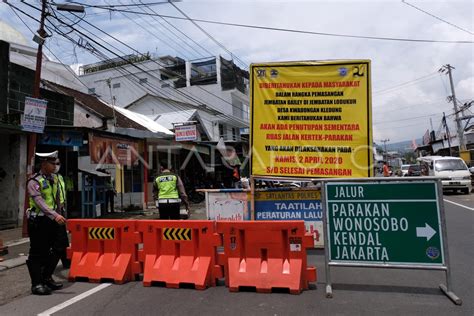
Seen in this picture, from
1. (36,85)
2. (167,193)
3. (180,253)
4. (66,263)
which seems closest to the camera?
(180,253)

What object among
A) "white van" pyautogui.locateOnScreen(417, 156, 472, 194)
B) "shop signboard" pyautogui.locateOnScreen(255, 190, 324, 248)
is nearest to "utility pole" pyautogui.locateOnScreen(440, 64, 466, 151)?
"white van" pyautogui.locateOnScreen(417, 156, 472, 194)

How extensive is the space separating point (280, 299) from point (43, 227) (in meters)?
3.29

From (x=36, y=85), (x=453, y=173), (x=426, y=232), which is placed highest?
(x=36, y=85)

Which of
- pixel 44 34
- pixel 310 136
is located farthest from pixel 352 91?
pixel 44 34

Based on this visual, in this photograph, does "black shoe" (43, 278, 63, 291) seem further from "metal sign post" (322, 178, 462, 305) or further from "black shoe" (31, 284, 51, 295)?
"metal sign post" (322, 178, 462, 305)

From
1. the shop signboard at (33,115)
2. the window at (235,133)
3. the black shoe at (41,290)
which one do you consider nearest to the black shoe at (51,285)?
the black shoe at (41,290)

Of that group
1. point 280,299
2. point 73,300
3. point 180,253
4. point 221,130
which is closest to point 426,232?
point 280,299

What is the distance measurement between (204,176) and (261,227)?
793 inches

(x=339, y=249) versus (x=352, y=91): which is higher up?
(x=352, y=91)

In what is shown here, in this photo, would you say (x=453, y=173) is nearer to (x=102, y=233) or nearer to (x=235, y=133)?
(x=102, y=233)

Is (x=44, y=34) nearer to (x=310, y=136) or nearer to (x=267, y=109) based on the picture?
(x=267, y=109)

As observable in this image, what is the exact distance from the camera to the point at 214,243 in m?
5.71

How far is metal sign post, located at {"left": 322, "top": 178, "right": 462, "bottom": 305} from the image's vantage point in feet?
16.6

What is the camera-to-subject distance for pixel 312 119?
7195 mm
